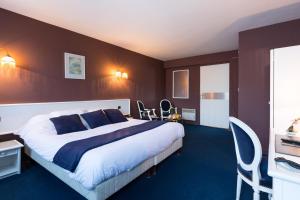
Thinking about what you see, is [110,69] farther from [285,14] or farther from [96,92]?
[285,14]

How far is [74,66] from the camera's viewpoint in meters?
3.58

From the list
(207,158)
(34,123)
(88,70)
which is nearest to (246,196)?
(207,158)

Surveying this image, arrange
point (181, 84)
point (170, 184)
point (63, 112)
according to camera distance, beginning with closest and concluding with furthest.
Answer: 1. point (170, 184)
2. point (63, 112)
3. point (181, 84)

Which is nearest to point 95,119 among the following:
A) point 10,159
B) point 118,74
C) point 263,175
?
point 10,159

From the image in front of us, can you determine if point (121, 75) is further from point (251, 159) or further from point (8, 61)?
point (251, 159)

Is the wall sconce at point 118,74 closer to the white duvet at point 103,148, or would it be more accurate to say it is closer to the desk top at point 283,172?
the white duvet at point 103,148

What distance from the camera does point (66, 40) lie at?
11.3 ft

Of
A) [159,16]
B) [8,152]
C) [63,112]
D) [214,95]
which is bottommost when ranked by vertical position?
[8,152]

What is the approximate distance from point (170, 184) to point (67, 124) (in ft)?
6.31

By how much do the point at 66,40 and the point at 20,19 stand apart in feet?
2.62

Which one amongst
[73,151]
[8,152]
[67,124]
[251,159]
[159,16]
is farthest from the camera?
[159,16]

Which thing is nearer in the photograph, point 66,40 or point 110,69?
point 66,40

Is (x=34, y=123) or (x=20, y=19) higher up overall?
(x=20, y=19)

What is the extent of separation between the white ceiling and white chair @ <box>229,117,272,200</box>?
200 centimetres
